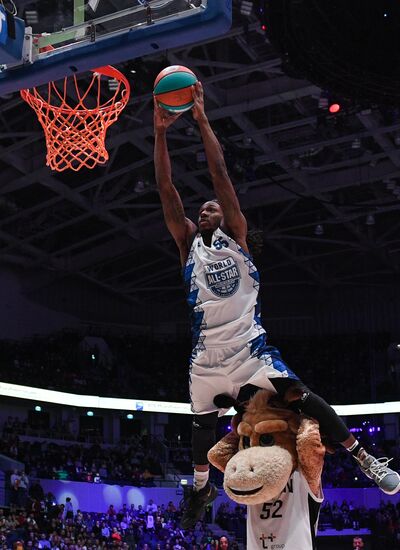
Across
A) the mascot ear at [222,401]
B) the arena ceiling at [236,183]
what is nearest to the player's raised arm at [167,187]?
the mascot ear at [222,401]

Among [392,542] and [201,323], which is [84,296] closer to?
[392,542]

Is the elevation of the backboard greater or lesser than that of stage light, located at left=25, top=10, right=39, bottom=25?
lesser

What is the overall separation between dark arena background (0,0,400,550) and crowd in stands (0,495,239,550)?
0.08 metres

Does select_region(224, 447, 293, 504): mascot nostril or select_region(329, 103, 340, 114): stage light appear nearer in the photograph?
select_region(224, 447, 293, 504): mascot nostril

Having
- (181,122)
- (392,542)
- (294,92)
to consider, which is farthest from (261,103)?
(392,542)

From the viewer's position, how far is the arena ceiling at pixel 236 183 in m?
17.9

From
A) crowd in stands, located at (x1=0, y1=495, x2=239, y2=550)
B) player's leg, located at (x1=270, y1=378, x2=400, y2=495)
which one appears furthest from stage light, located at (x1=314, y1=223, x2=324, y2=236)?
player's leg, located at (x1=270, y1=378, x2=400, y2=495)

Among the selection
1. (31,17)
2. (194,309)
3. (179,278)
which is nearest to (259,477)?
(194,309)

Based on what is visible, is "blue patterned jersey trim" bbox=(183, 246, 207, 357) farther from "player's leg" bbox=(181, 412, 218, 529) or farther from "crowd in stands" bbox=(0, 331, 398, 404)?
"crowd in stands" bbox=(0, 331, 398, 404)

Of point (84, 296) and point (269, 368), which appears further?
point (84, 296)

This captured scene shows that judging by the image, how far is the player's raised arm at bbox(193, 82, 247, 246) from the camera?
5.04 meters

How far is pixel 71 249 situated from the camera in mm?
26609

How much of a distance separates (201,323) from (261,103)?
14014 mm

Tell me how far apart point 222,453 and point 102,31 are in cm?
274
